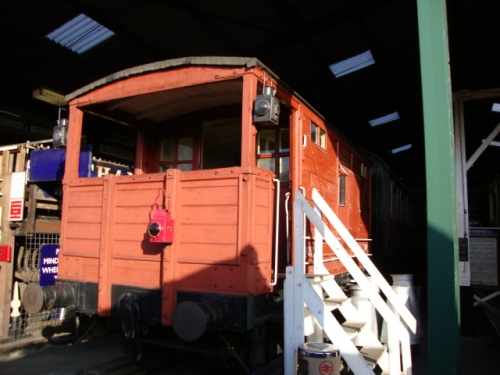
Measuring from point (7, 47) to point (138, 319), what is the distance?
657cm

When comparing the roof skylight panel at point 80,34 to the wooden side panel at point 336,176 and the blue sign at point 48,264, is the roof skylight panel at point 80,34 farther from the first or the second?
the wooden side panel at point 336,176

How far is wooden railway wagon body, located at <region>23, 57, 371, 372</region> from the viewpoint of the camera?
4004 millimetres

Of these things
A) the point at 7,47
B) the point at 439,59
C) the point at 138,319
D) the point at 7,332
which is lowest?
the point at 7,332

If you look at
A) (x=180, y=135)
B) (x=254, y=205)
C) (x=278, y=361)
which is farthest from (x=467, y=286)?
(x=180, y=135)

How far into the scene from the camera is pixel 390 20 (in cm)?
900

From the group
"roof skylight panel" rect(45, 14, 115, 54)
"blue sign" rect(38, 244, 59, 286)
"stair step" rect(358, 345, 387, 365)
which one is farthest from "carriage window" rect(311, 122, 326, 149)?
"roof skylight panel" rect(45, 14, 115, 54)

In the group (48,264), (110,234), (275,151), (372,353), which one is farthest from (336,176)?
(48,264)

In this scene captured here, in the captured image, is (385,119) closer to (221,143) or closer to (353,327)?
(221,143)

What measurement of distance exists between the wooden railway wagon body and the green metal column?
1.41 meters

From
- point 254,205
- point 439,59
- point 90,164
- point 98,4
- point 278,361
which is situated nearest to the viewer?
point 439,59

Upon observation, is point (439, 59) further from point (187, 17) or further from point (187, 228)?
point (187, 17)

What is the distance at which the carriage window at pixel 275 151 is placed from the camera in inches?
205

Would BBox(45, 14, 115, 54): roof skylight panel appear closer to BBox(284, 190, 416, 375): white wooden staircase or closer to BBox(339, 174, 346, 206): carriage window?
BBox(339, 174, 346, 206): carriage window

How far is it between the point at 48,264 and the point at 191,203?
3.26m
